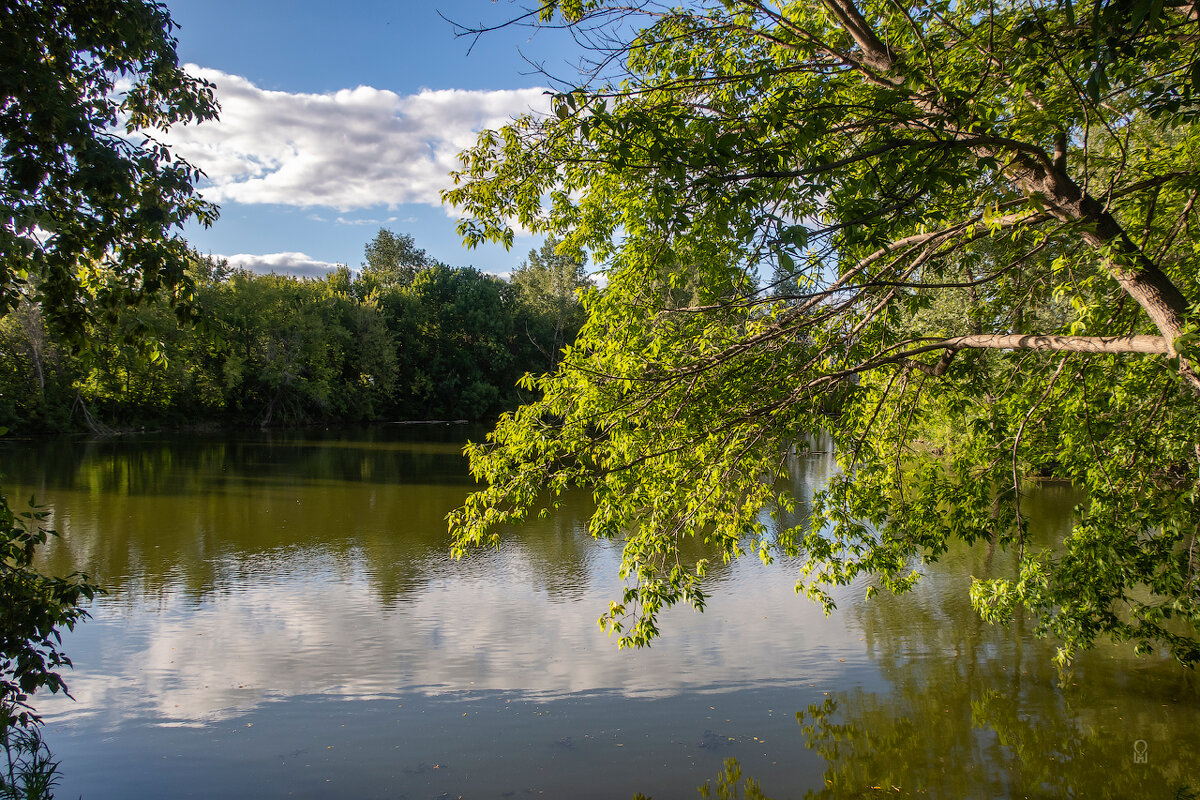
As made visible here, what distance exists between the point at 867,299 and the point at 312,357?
137 ft

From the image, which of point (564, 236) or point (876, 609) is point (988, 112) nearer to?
point (564, 236)

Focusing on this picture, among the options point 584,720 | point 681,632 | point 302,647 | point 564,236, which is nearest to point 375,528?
point 302,647

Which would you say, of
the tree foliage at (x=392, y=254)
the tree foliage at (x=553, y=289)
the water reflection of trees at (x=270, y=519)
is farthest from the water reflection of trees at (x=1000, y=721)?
the tree foliage at (x=392, y=254)

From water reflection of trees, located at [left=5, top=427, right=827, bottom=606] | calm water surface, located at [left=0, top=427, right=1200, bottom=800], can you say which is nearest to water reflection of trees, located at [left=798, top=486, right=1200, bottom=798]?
calm water surface, located at [left=0, top=427, right=1200, bottom=800]

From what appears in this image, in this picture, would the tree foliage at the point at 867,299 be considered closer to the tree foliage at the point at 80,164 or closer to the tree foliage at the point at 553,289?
the tree foliage at the point at 80,164

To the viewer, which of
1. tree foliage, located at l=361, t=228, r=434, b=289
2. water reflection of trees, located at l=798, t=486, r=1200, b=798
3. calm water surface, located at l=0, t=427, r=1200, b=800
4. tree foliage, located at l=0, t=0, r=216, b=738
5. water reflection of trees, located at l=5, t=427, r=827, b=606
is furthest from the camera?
tree foliage, located at l=361, t=228, r=434, b=289

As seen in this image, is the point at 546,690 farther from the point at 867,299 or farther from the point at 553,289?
the point at 553,289

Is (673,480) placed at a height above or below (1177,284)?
below

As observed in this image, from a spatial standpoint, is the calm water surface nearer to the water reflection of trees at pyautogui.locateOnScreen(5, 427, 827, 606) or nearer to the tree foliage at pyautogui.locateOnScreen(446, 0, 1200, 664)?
the water reflection of trees at pyautogui.locateOnScreen(5, 427, 827, 606)

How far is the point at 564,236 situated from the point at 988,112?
3.39 metres

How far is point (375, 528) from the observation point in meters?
16.6

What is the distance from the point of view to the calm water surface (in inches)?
253

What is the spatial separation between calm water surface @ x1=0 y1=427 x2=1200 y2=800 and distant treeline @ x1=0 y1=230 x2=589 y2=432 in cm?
1715

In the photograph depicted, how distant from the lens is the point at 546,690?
27.2 feet
